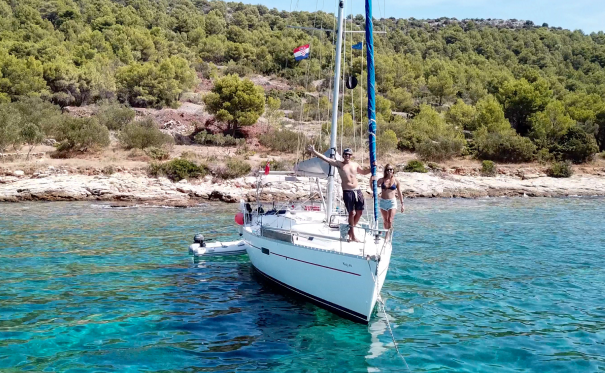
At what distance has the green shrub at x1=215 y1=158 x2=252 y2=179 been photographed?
3512cm

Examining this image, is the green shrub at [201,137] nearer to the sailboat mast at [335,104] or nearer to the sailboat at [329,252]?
the sailboat at [329,252]

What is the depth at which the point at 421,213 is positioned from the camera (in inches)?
1102

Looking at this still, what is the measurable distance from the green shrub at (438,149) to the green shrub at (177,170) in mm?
19696

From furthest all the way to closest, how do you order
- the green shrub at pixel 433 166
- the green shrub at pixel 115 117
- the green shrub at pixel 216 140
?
1. the green shrub at pixel 216 140
2. the green shrub at pixel 115 117
3. the green shrub at pixel 433 166

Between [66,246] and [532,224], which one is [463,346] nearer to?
[66,246]

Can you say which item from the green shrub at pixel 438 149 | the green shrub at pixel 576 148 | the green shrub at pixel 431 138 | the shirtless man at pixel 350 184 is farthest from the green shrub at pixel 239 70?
the shirtless man at pixel 350 184

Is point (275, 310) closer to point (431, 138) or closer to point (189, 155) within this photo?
point (189, 155)

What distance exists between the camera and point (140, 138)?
39.1 meters

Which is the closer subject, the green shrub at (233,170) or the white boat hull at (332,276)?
the white boat hull at (332,276)

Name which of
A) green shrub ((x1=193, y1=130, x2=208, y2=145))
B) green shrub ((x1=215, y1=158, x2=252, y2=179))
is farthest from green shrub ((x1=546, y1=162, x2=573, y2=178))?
green shrub ((x1=193, y1=130, x2=208, y2=145))

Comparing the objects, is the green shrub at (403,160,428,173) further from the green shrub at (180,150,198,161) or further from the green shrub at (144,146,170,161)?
the green shrub at (144,146,170,161)

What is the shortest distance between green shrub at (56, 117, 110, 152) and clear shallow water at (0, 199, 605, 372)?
1677 cm

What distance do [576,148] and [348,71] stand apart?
2452 centimetres

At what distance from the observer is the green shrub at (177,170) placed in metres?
34.1
